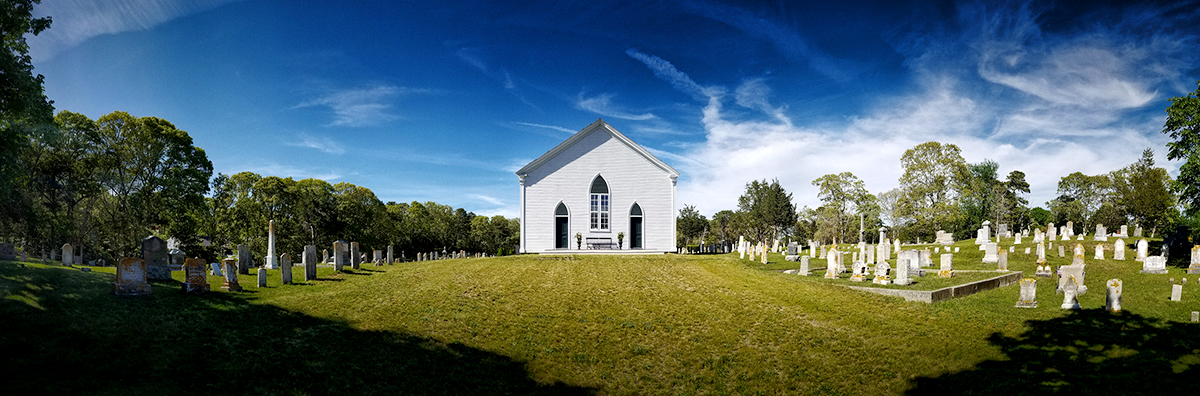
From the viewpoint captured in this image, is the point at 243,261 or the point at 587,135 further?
the point at 587,135

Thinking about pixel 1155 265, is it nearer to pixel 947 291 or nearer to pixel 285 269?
pixel 947 291

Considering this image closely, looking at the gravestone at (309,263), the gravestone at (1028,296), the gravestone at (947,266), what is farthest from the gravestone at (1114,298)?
the gravestone at (309,263)

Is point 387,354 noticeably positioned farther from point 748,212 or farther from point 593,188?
point 748,212

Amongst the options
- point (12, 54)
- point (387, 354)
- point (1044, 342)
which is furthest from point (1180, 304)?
point (12, 54)

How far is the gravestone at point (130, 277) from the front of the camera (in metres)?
10.2

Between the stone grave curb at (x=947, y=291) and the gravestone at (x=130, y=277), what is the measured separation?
19.0 m

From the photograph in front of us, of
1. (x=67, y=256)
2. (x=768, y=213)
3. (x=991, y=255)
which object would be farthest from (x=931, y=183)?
(x=67, y=256)

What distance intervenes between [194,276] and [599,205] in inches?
777

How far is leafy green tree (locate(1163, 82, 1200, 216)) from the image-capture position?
61.0ft

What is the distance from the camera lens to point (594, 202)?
93.8 ft

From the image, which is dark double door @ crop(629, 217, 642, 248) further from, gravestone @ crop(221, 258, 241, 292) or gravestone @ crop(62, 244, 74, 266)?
gravestone @ crop(62, 244, 74, 266)

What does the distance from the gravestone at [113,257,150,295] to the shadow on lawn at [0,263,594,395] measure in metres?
0.21

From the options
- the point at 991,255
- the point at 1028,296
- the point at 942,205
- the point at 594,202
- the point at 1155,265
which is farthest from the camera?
the point at 942,205

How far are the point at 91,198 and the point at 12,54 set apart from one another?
14.5 metres
